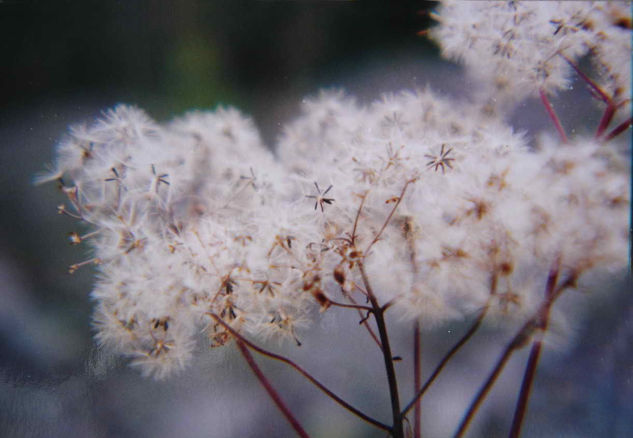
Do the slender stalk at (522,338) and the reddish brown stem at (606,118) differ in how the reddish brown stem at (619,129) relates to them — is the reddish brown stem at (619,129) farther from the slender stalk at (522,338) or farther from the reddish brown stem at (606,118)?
the slender stalk at (522,338)

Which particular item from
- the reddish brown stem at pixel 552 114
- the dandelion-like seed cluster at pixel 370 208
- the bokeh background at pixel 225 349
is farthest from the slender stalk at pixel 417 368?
the reddish brown stem at pixel 552 114

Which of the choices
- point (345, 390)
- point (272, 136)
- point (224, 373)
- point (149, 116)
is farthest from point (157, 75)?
point (345, 390)

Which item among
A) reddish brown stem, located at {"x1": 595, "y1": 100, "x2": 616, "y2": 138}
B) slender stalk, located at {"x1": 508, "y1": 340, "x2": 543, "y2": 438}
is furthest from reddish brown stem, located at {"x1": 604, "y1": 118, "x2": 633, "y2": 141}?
slender stalk, located at {"x1": 508, "y1": 340, "x2": 543, "y2": 438}

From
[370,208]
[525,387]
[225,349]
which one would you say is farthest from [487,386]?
[225,349]

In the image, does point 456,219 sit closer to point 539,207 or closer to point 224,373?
point 539,207

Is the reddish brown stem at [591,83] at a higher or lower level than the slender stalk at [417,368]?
higher

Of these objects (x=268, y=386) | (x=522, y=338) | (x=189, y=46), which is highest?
(x=189, y=46)

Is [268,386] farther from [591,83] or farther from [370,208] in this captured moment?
[591,83]
